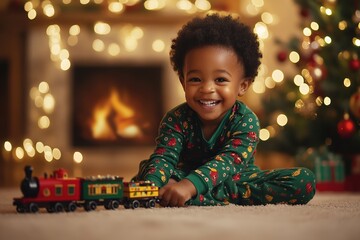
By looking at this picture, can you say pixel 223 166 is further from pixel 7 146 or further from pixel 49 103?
pixel 49 103

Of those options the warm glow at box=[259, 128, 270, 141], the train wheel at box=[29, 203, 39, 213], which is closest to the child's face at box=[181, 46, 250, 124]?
the train wheel at box=[29, 203, 39, 213]

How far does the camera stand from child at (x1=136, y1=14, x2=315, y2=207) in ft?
5.33

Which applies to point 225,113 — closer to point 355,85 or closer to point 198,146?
point 198,146

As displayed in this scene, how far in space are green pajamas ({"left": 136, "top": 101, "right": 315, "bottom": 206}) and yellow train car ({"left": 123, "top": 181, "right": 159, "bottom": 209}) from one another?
0.11m

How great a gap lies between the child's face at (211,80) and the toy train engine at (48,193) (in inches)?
18.8

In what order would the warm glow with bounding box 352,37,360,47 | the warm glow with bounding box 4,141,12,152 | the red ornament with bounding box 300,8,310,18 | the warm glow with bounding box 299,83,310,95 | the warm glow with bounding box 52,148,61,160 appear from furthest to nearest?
1. the warm glow with bounding box 52,148,61,160
2. the warm glow with bounding box 4,141,12,152
3. the warm glow with bounding box 299,83,310,95
4. the red ornament with bounding box 300,8,310,18
5. the warm glow with bounding box 352,37,360,47

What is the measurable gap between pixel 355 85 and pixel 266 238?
1.79m

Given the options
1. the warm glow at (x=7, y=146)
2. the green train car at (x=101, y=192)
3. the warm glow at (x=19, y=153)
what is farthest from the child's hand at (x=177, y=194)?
the warm glow at (x=7, y=146)

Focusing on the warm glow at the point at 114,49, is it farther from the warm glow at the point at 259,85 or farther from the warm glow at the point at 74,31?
the warm glow at the point at 259,85

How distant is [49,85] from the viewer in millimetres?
4145

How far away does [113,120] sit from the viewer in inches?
160

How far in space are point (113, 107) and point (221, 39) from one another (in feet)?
8.07

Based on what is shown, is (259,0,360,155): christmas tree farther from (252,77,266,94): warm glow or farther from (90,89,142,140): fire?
(90,89,142,140): fire

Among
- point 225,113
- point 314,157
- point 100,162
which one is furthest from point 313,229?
point 100,162
